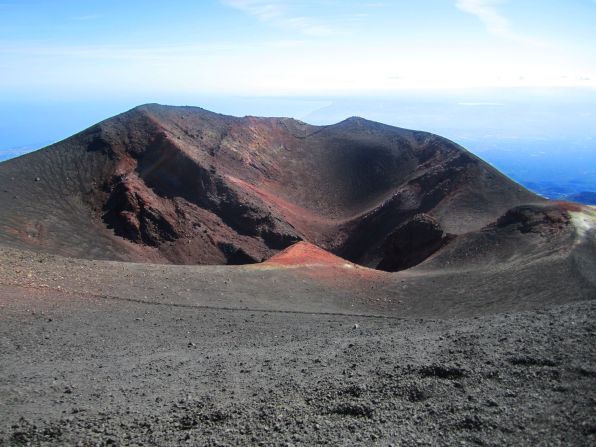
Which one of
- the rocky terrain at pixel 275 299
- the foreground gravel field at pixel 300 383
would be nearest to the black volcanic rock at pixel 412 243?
the rocky terrain at pixel 275 299

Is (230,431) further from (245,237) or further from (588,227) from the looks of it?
(245,237)

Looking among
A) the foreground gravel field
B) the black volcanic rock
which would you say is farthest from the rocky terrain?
the black volcanic rock

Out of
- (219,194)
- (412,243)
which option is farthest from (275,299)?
(219,194)

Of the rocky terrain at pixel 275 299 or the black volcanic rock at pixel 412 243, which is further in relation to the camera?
the black volcanic rock at pixel 412 243

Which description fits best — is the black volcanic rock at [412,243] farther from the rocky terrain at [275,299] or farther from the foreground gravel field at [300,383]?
the foreground gravel field at [300,383]

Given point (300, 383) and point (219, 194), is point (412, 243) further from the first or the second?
point (300, 383)

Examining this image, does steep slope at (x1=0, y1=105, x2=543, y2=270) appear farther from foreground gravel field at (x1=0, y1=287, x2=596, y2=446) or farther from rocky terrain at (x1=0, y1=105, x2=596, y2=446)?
foreground gravel field at (x1=0, y1=287, x2=596, y2=446)

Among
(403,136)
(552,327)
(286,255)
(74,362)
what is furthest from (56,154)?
(552,327)
